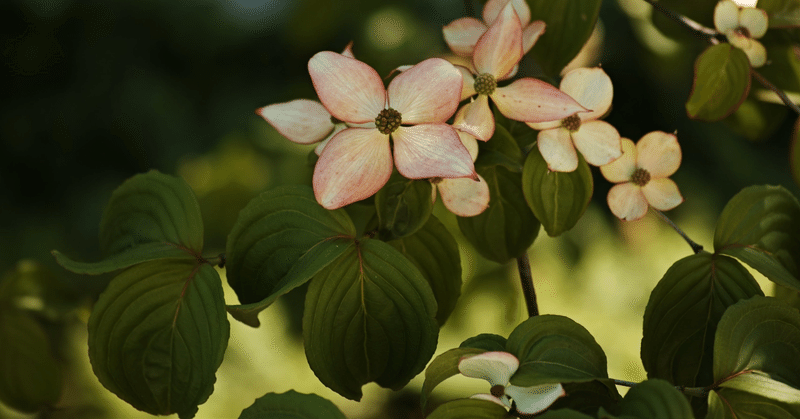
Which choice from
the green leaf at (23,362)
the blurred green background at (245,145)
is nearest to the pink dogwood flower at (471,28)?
the blurred green background at (245,145)

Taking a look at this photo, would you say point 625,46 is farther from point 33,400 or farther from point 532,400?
point 33,400

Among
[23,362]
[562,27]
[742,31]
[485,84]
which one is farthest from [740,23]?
[23,362]

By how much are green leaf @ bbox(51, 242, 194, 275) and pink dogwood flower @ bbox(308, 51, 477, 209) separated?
0.10 meters

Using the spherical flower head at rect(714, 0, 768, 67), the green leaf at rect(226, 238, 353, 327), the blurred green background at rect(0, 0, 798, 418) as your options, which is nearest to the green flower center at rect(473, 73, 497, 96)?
the green leaf at rect(226, 238, 353, 327)

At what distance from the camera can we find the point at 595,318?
67cm

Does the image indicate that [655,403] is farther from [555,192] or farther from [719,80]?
[719,80]

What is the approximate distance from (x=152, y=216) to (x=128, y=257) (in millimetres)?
41

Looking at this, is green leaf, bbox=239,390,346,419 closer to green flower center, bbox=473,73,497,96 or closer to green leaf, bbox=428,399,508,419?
green leaf, bbox=428,399,508,419

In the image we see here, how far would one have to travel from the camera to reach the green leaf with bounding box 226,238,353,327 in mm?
242

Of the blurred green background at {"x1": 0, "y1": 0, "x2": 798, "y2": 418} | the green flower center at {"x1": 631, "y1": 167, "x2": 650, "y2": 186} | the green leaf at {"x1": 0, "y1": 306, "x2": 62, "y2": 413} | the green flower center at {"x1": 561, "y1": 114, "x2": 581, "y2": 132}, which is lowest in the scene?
the green leaf at {"x1": 0, "y1": 306, "x2": 62, "y2": 413}

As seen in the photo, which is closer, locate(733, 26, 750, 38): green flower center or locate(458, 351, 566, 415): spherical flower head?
locate(458, 351, 566, 415): spherical flower head

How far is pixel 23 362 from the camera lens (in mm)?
544

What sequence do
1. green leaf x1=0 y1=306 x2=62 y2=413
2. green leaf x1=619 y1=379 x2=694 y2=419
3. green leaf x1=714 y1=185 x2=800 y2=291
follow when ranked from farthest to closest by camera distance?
green leaf x1=0 y1=306 x2=62 y2=413 < green leaf x1=714 y1=185 x2=800 y2=291 < green leaf x1=619 y1=379 x2=694 y2=419

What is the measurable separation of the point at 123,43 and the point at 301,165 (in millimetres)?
321
